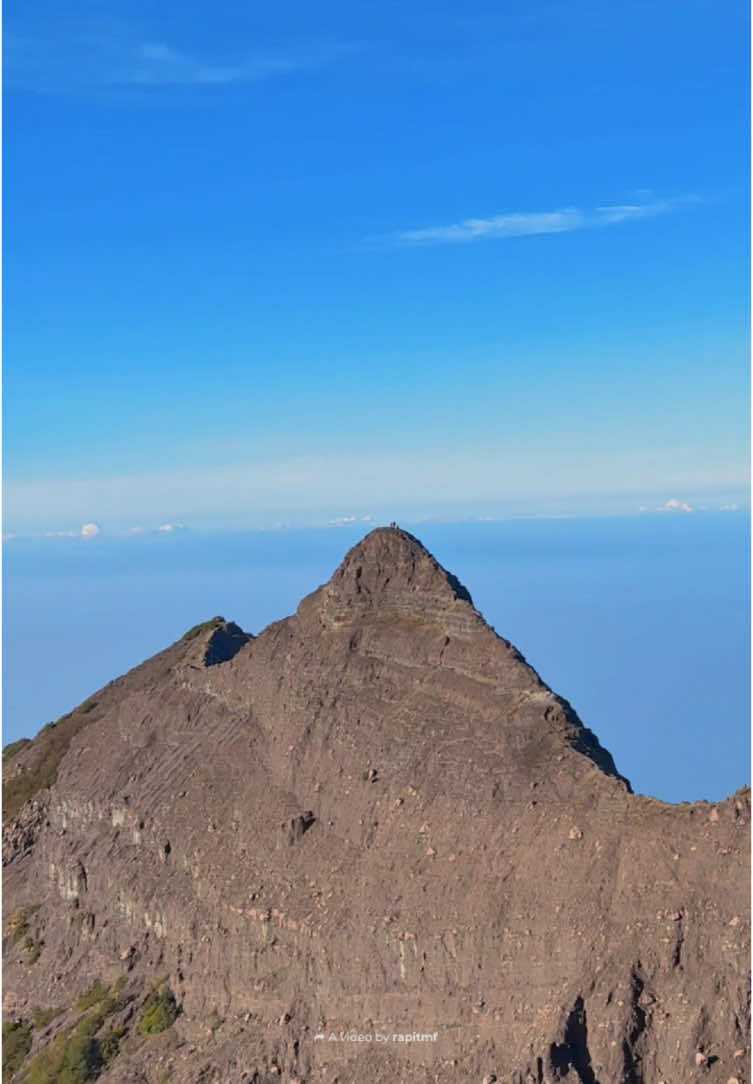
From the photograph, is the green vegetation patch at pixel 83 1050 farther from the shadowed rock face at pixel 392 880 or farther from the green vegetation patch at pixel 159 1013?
the green vegetation patch at pixel 159 1013

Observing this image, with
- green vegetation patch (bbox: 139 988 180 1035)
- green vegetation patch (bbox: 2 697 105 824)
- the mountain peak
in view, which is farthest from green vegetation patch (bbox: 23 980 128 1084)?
green vegetation patch (bbox: 2 697 105 824)

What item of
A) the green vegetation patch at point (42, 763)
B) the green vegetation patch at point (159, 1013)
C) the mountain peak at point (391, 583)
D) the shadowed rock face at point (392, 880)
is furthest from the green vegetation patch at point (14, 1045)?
the mountain peak at point (391, 583)

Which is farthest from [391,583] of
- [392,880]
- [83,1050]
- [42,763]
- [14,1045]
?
[42,763]

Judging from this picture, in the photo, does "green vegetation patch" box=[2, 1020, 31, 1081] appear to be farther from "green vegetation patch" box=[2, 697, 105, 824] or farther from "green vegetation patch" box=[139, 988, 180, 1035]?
"green vegetation patch" box=[2, 697, 105, 824]

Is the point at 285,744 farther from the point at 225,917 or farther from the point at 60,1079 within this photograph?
the point at 60,1079

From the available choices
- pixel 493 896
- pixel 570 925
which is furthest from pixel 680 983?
pixel 493 896
